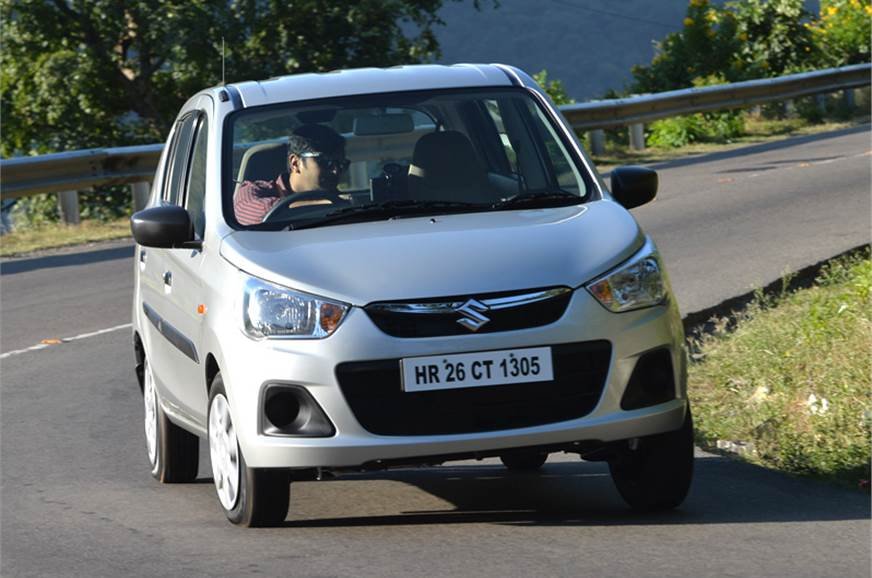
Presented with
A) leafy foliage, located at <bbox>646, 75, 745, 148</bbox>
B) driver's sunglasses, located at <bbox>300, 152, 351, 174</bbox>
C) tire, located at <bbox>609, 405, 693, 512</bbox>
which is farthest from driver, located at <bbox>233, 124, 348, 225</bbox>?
leafy foliage, located at <bbox>646, 75, 745, 148</bbox>

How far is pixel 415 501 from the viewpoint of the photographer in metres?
6.64

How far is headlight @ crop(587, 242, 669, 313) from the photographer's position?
574cm

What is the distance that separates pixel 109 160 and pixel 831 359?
11324mm

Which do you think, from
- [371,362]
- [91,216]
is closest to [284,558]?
[371,362]

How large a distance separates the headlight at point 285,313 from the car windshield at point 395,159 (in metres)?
0.64

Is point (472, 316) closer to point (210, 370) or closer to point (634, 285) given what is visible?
point (634, 285)

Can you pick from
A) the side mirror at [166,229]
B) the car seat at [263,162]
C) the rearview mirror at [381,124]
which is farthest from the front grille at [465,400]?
the rearview mirror at [381,124]

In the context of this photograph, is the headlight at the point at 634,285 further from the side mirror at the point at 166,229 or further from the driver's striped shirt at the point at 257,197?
the side mirror at the point at 166,229

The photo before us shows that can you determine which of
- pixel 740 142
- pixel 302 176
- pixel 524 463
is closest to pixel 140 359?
pixel 302 176

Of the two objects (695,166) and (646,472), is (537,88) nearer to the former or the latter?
(646,472)

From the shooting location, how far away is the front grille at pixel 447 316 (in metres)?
5.56

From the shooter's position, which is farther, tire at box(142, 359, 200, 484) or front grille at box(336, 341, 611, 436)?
tire at box(142, 359, 200, 484)

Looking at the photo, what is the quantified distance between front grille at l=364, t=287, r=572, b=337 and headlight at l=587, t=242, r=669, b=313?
0.26 meters

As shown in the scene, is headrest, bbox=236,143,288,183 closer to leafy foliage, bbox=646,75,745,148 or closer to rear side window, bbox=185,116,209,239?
rear side window, bbox=185,116,209,239
